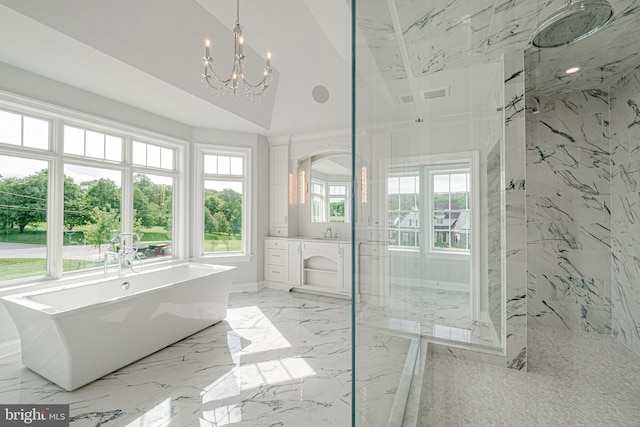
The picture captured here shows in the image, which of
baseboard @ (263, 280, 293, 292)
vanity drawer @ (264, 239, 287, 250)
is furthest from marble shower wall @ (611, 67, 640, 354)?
vanity drawer @ (264, 239, 287, 250)

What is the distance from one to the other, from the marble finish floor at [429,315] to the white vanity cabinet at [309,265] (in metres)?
1.57

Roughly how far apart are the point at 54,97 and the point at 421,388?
14.0 ft

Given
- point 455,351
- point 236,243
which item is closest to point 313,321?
point 455,351

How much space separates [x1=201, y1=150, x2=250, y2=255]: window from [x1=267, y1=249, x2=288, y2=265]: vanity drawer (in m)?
0.42

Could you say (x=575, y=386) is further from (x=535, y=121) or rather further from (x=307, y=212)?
(x=307, y=212)

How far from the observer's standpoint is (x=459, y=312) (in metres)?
3.04

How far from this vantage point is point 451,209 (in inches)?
129

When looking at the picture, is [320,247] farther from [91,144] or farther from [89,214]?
[91,144]

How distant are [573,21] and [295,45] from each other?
2857 millimetres

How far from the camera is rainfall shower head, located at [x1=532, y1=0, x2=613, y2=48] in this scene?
1.34 m

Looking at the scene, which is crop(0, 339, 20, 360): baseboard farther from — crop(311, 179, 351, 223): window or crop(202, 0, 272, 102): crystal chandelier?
crop(311, 179, 351, 223): window

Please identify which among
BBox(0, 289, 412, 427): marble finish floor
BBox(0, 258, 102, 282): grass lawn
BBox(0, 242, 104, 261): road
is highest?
BBox(0, 242, 104, 261): road

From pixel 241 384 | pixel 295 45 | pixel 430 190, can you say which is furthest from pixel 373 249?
pixel 295 45

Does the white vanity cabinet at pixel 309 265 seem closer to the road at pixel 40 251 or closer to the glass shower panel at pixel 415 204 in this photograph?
A: the glass shower panel at pixel 415 204
